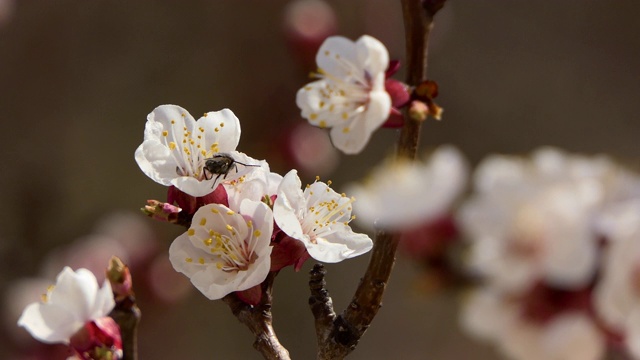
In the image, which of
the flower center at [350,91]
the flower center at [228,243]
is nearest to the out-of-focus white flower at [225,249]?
the flower center at [228,243]

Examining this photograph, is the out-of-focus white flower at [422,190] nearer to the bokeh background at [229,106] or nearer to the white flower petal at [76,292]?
the white flower petal at [76,292]

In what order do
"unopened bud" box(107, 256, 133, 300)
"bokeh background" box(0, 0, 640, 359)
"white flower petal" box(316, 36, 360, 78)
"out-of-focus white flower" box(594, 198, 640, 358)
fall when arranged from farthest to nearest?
1. "bokeh background" box(0, 0, 640, 359)
2. "white flower petal" box(316, 36, 360, 78)
3. "unopened bud" box(107, 256, 133, 300)
4. "out-of-focus white flower" box(594, 198, 640, 358)

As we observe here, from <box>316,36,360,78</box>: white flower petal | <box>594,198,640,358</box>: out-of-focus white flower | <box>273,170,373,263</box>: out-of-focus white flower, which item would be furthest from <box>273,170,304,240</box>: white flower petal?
<box>594,198,640,358</box>: out-of-focus white flower


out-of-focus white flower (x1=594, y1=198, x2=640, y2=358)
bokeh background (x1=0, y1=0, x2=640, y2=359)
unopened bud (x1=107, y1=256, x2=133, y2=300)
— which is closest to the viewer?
out-of-focus white flower (x1=594, y1=198, x2=640, y2=358)

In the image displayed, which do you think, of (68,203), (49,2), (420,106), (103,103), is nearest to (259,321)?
(420,106)

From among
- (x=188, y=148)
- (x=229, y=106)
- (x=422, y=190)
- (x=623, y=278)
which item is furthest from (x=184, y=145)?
(x=229, y=106)

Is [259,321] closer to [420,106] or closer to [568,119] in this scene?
[420,106]

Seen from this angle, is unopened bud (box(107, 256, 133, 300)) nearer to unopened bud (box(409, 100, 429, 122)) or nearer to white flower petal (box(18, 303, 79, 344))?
white flower petal (box(18, 303, 79, 344))
